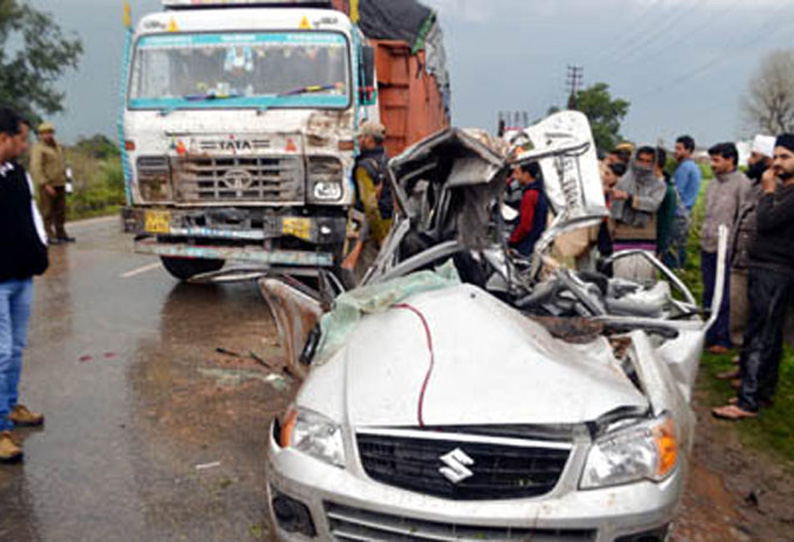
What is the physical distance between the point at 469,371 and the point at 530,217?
338 centimetres

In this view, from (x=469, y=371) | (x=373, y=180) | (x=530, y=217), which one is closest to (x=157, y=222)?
(x=373, y=180)

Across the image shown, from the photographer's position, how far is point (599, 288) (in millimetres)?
4066

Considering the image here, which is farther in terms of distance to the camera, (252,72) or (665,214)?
(252,72)

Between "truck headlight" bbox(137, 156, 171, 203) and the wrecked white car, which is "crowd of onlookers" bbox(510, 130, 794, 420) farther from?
"truck headlight" bbox(137, 156, 171, 203)

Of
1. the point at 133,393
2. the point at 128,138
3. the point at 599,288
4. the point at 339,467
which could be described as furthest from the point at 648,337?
the point at 128,138

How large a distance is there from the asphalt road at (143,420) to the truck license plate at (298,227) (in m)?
0.94

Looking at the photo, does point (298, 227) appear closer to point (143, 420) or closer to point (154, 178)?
point (154, 178)

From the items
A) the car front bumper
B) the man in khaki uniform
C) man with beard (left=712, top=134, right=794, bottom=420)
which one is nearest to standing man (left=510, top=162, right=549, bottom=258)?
man with beard (left=712, top=134, right=794, bottom=420)

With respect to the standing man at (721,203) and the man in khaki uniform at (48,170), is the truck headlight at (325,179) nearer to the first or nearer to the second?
the standing man at (721,203)

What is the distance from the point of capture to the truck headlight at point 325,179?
6.95 m

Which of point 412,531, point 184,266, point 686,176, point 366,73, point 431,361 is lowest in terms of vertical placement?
point 184,266

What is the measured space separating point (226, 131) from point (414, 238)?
12.0 feet

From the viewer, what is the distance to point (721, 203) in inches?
217

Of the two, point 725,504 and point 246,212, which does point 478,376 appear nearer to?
point 725,504
